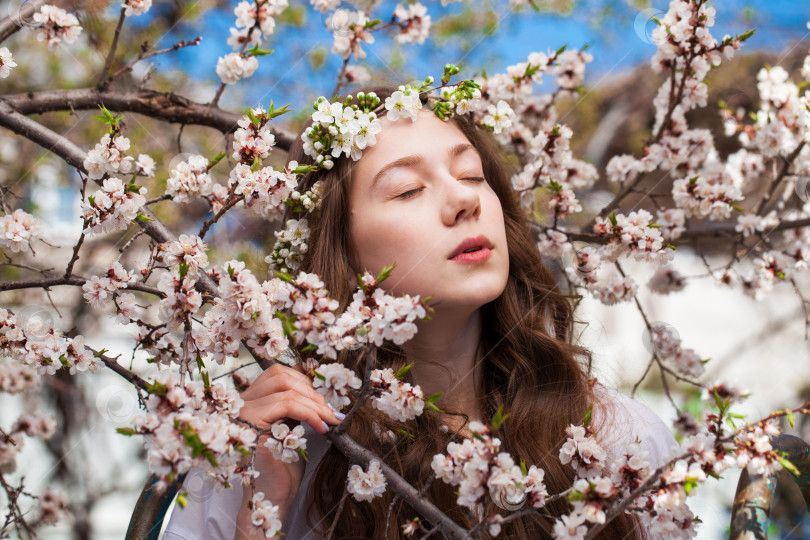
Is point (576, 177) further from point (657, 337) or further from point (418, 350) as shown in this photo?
point (418, 350)

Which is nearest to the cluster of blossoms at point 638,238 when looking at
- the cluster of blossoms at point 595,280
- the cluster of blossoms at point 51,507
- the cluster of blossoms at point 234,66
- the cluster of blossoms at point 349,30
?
the cluster of blossoms at point 595,280

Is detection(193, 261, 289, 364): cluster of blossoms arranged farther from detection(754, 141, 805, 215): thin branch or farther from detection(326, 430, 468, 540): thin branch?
detection(754, 141, 805, 215): thin branch

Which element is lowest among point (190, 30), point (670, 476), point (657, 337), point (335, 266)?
point (670, 476)

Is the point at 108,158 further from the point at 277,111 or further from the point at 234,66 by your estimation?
the point at 234,66

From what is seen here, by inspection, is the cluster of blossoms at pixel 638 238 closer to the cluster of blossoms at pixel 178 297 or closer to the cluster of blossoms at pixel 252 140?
the cluster of blossoms at pixel 252 140

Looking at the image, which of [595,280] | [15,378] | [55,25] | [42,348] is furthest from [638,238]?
[15,378]

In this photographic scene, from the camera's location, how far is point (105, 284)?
3.27ft

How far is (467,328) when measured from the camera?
4.10ft

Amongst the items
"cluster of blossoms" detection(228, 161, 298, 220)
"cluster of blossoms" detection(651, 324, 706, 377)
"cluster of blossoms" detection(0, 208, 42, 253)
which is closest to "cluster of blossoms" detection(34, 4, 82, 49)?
"cluster of blossoms" detection(0, 208, 42, 253)

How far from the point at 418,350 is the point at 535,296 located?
326mm

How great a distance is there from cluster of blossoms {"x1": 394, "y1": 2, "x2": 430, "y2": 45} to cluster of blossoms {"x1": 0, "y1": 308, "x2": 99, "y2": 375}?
38.2 inches

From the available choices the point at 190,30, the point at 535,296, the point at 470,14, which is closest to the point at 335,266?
the point at 535,296

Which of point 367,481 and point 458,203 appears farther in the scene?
point 458,203

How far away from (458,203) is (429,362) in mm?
311
